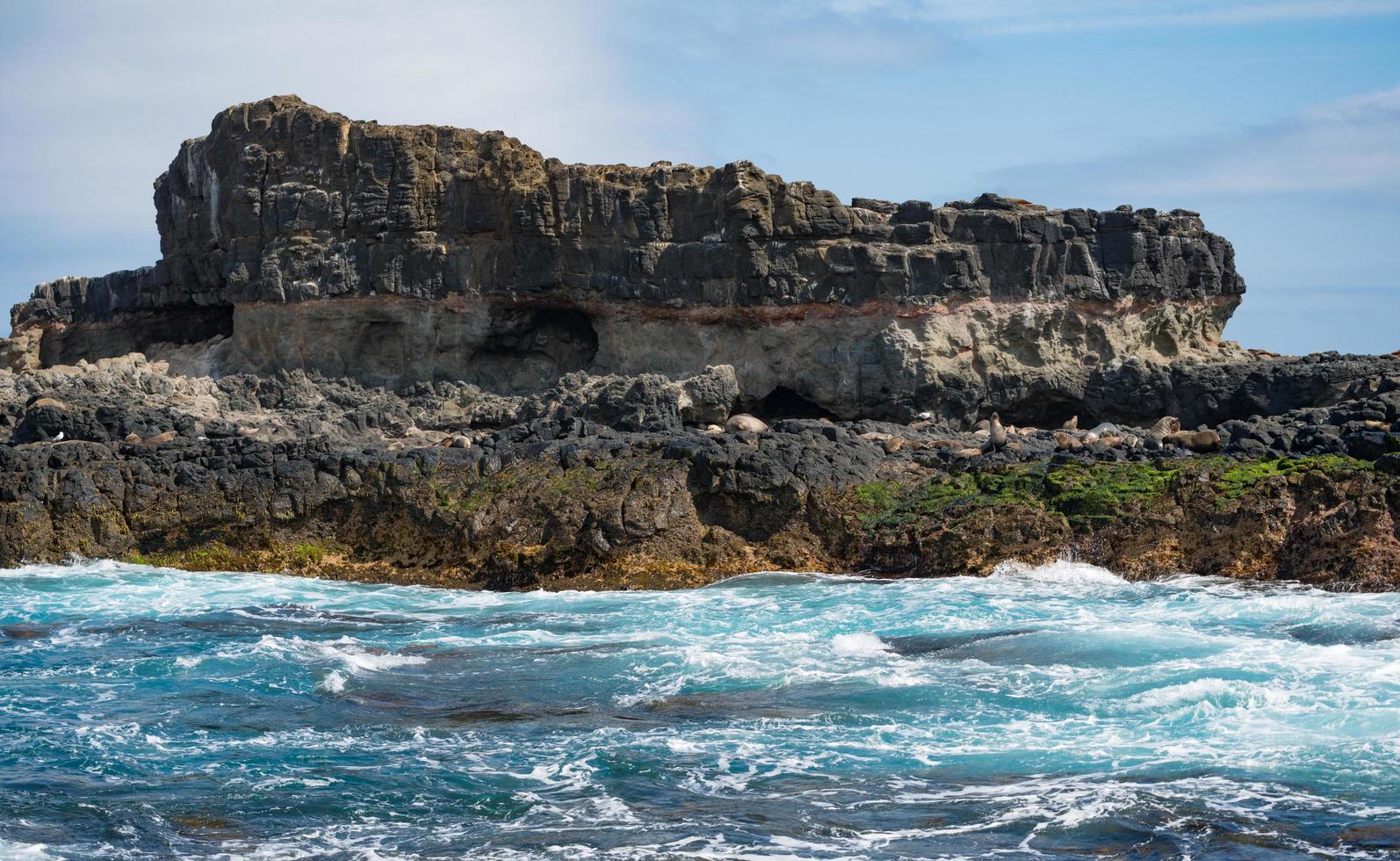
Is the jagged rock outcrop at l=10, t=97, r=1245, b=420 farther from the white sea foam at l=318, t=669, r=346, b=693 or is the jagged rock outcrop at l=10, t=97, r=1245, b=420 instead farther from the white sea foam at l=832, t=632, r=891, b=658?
the white sea foam at l=318, t=669, r=346, b=693

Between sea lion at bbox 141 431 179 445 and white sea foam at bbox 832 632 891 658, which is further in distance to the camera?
sea lion at bbox 141 431 179 445

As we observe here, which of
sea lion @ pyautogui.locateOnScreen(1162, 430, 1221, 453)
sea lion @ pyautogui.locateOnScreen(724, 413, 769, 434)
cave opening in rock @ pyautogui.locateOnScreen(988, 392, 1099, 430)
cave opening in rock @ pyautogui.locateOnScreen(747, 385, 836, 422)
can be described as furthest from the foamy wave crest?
cave opening in rock @ pyautogui.locateOnScreen(988, 392, 1099, 430)

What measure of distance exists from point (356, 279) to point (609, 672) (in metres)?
23.5

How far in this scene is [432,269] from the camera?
35.2 metres

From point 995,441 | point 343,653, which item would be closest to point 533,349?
point 995,441

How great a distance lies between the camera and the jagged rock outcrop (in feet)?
107

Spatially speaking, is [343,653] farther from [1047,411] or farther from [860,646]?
[1047,411]

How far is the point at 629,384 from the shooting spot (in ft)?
97.9

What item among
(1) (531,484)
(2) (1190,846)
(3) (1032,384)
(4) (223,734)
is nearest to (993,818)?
(2) (1190,846)

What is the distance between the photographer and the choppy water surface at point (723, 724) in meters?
9.22

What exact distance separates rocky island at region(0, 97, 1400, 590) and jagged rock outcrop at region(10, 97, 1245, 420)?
0.25ft

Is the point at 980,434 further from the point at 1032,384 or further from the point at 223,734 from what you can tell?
the point at 223,734

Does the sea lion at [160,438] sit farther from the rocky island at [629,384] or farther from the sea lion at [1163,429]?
the sea lion at [1163,429]

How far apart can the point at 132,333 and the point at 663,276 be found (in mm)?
17588
